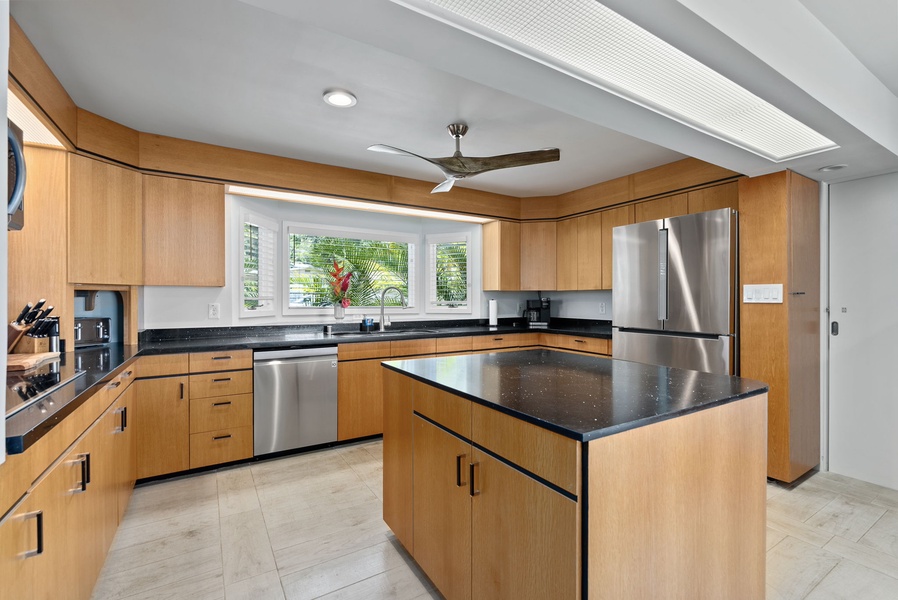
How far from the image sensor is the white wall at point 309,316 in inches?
130

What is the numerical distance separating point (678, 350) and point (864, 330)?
1177mm

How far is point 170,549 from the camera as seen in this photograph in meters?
2.11

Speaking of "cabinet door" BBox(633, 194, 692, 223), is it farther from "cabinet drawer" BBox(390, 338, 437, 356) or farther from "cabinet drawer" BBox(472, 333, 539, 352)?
"cabinet drawer" BBox(390, 338, 437, 356)

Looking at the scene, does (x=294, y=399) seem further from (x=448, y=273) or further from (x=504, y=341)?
(x=448, y=273)

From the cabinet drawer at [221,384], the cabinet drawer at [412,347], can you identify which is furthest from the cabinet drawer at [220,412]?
the cabinet drawer at [412,347]

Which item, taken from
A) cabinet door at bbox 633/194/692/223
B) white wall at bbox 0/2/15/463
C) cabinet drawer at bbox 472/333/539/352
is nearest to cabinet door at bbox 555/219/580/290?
cabinet drawer at bbox 472/333/539/352

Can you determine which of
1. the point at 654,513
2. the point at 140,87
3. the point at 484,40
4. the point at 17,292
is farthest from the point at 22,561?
the point at 140,87

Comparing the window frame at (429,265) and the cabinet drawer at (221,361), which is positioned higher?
the window frame at (429,265)

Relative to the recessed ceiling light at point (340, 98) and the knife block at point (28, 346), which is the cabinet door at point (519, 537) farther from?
the knife block at point (28, 346)

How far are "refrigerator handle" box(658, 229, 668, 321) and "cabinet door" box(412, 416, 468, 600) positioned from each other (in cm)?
228

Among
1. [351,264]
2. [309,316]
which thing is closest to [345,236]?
[351,264]

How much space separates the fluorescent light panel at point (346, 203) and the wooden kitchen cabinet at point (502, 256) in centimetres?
19

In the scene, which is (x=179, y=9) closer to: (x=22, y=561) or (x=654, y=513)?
(x=22, y=561)

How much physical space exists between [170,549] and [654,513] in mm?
2234
